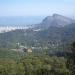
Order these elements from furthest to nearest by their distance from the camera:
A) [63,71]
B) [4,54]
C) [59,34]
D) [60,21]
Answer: [60,21], [59,34], [4,54], [63,71]

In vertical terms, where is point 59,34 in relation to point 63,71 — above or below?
above

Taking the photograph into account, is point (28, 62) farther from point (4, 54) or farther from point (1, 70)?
point (4, 54)

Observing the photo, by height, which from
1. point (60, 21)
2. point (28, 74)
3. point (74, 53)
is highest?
point (60, 21)

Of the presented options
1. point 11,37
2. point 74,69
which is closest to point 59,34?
point 11,37

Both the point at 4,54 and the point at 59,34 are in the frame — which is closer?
the point at 4,54

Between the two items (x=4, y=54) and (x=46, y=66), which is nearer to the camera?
(x=46, y=66)

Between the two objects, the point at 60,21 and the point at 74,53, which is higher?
the point at 60,21

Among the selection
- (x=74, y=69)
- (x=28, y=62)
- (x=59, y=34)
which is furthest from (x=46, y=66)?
(x=59, y=34)

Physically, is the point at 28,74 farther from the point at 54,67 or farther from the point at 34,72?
the point at 54,67

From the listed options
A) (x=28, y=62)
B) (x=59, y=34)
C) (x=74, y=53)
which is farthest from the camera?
(x=59, y=34)
